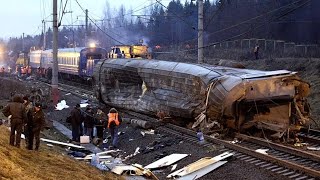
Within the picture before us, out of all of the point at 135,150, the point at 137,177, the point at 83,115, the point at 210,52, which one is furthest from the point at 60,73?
the point at 137,177

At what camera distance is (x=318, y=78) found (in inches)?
977

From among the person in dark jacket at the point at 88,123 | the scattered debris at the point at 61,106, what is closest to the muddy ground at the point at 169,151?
the person in dark jacket at the point at 88,123

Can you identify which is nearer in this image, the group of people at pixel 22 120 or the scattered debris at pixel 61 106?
the group of people at pixel 22 120

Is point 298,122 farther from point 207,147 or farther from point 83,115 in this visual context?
point 83,115

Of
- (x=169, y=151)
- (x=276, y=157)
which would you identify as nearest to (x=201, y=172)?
(x=276, y=157)

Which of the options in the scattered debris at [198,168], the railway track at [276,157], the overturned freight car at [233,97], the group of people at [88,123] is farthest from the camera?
the group of people at [88,123]

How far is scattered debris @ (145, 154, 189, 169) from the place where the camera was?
11.6 m

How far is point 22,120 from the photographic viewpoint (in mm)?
11195

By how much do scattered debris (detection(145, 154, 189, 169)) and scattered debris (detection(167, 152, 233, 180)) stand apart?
0.85m

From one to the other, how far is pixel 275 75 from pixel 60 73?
118ft

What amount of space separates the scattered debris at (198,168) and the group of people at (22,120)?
3523mm

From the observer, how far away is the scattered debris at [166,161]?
11.6m

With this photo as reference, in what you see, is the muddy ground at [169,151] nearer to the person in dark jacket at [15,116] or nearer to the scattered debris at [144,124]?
the scattered debris at [144,124]

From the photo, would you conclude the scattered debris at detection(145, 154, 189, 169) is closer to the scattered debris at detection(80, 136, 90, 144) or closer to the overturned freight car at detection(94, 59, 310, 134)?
the overturned freight car at detection(94, 59, 310, 134)
